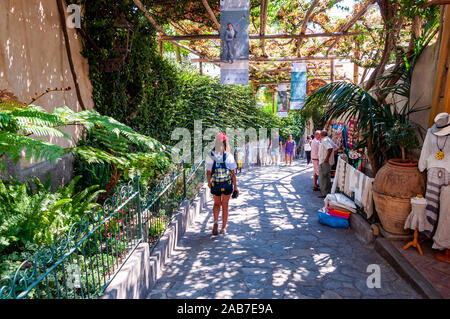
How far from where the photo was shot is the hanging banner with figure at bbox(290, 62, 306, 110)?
35.1 ft

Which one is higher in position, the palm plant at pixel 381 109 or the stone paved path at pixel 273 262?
the palm plant at pixel 381 109

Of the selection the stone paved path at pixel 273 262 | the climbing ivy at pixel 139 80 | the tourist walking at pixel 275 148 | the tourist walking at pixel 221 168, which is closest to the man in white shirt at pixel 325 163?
the stone paved path at pixel 273 262

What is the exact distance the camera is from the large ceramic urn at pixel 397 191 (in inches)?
189

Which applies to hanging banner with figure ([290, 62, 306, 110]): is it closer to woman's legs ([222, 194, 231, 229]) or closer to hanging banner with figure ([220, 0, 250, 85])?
hanging banner with figure ([220, 0, 250, 85])

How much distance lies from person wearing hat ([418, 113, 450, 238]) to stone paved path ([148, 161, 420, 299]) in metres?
0.99

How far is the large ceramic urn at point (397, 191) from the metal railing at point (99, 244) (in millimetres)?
3605

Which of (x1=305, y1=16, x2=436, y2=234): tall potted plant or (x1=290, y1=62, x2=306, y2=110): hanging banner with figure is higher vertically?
(x1=290, y1=62, x2=306, y2=110): hanging banner with figure

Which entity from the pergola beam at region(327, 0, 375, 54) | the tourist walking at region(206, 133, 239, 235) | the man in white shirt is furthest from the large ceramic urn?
the pergola beam at region(327, 0, 375, 54)

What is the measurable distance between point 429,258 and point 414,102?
9.58 ft

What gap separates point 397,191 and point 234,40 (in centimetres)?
468

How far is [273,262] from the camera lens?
468 cm

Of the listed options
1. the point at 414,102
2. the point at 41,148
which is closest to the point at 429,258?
the point at 414,102

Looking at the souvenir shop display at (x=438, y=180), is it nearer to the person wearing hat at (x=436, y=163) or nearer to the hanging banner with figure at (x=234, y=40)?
the person wearing hat at (x=436, y=163)

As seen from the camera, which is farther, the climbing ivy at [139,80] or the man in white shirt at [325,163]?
the man in white shirt at [325,163]
